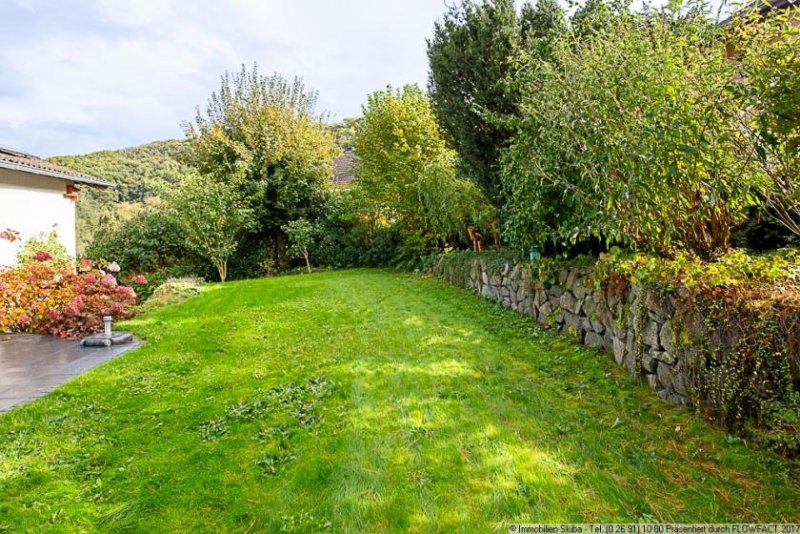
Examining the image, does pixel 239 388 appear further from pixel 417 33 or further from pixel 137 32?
pixel 137 32

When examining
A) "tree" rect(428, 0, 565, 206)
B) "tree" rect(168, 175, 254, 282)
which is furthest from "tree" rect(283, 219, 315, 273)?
"tree" rect(428, 0, 565, 206)

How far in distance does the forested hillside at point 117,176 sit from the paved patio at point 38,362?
22696 millimetres

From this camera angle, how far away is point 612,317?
4.58 m

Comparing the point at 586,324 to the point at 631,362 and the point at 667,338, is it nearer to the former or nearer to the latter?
the point at 631,362

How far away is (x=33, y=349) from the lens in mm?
6227

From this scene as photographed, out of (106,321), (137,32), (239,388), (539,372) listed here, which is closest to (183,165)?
(137,32)

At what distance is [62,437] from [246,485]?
5.94ft

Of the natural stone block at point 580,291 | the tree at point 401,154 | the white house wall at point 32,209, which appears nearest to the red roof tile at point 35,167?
the white house wall at point 32,209

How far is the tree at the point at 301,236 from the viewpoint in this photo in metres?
15.8

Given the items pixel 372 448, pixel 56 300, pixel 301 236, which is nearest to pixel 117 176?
pixel 301 236

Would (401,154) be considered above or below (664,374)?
above

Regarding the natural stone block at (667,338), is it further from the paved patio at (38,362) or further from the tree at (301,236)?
the tree at (301,236)

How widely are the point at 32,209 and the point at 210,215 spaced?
5200 millimetres

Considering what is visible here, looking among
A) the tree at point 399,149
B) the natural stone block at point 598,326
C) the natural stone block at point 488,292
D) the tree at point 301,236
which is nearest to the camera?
the natural stone block at point 598,326
